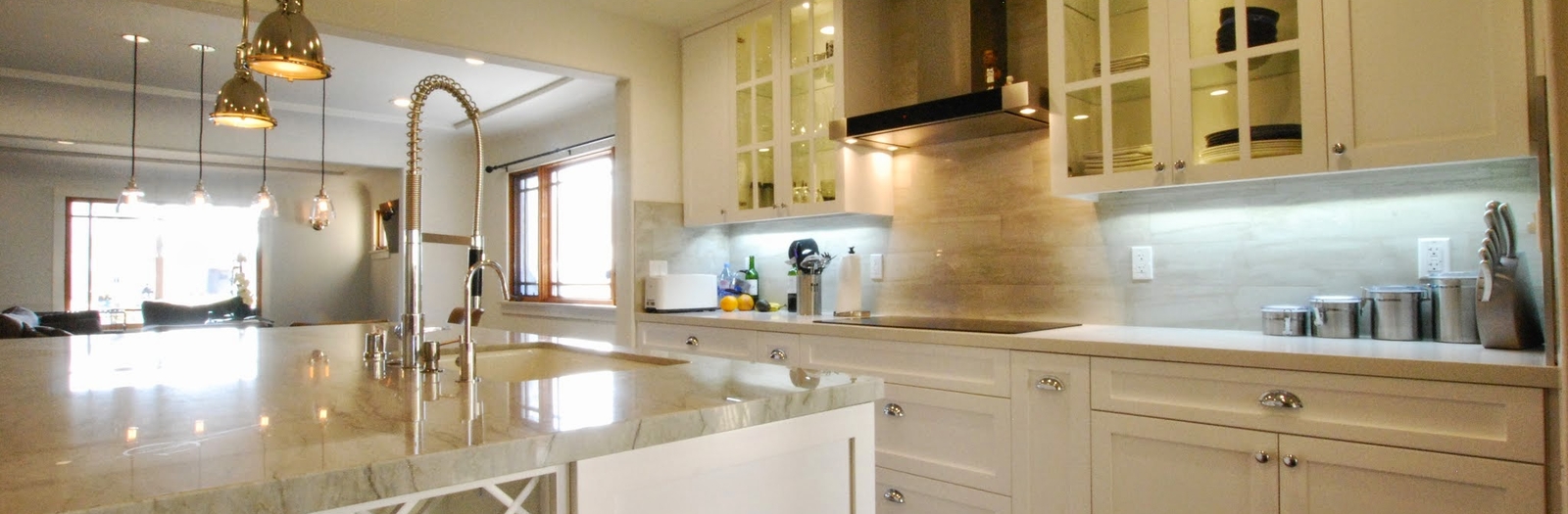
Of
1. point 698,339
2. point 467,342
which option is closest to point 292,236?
point 698,339

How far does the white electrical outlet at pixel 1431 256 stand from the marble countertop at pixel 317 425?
1.66 meters

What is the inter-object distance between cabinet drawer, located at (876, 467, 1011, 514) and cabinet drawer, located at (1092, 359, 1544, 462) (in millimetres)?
469

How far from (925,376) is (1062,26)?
117cm

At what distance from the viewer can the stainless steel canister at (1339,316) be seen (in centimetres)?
193

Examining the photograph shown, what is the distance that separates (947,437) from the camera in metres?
2.32

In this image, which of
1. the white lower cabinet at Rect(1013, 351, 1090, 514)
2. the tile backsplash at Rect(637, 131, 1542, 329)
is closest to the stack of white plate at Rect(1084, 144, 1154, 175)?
the tile backsplash at Rect(637, 131, 1542, 329)

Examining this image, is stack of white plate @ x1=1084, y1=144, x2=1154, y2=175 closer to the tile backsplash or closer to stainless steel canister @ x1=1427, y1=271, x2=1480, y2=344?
the tile backsplash

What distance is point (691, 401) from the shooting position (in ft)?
3.27

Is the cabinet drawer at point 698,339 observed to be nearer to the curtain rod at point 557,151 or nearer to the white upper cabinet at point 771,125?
the white upper cabinet at point 771,125

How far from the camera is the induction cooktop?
235 centimetres

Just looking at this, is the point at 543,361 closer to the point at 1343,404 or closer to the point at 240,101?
the point at 240,101

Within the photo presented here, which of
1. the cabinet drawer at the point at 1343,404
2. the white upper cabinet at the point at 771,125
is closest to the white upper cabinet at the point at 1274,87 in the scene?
the cabinet drawer at the point at 1343,404

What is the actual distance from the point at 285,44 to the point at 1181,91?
2186mm

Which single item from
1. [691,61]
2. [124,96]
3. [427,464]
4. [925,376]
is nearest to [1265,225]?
[925,376]
